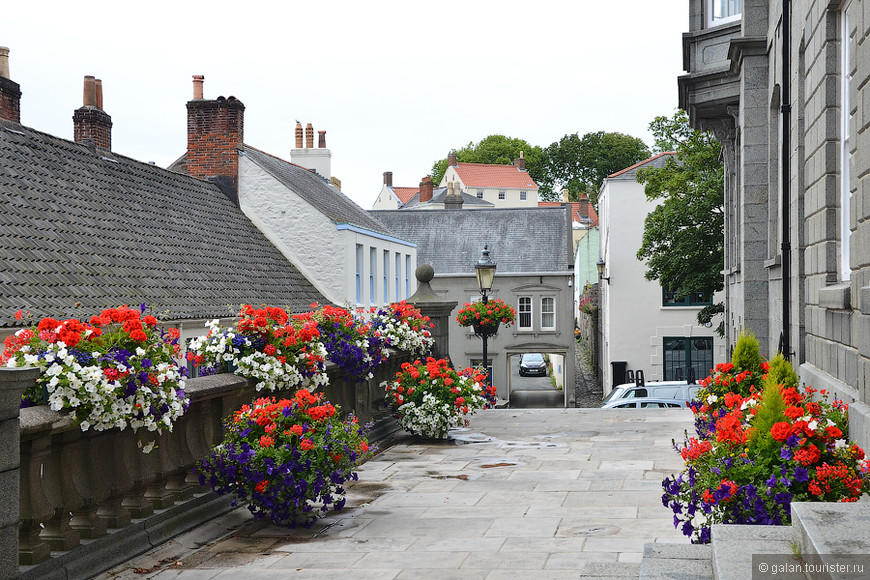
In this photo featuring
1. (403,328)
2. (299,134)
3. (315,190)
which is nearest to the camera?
(403,328)

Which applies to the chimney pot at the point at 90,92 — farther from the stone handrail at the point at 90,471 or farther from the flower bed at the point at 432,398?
the stone handrail at the point at 90,471

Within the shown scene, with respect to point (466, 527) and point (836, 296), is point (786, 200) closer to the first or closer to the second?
point (836, 296)

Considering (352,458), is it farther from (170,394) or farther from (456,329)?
(456,329)

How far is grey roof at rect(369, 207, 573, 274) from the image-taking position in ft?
163

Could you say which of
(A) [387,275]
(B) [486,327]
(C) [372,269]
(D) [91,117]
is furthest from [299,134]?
(B) [486,327]

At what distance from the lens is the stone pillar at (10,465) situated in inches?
193

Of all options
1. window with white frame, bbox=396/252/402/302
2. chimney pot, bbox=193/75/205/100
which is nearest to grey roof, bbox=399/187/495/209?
window with white frame, bbox=396/252/402/302

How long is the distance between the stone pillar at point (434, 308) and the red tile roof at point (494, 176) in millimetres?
74404

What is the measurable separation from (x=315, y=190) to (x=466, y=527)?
91.8 feet

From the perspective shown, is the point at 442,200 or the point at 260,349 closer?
the point at 260,349

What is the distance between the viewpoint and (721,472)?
578 cm

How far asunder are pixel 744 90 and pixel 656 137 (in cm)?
1700

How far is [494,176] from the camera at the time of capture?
91625 millimetres

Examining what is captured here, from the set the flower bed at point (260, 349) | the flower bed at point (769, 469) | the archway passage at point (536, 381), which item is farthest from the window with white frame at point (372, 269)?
the flower bed at point (769, 469)
